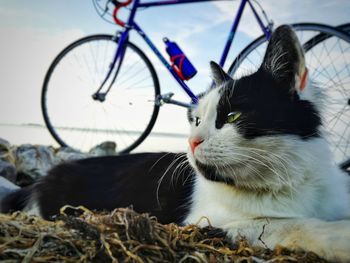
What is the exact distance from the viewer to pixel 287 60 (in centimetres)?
152

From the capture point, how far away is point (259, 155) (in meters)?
1.40

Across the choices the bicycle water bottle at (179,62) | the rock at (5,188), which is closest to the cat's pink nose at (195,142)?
the rock at (5,188)

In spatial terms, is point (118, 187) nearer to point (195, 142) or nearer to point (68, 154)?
point (195, 142)

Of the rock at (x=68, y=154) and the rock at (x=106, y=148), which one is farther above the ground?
the rock at (x=106, y=148)

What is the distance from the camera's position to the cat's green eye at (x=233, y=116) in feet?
4.92

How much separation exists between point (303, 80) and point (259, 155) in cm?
36

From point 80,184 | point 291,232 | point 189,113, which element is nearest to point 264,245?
point 291,232

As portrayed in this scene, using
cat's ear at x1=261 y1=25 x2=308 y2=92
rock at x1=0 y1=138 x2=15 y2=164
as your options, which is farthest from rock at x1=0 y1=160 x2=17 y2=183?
cat's ear at x1=261 y1=25 x2=308 y2=92

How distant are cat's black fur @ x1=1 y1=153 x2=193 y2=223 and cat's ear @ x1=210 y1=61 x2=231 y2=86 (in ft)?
1.49

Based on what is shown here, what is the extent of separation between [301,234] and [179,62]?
2879mm

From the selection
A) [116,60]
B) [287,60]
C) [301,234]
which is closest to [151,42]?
[116,60]

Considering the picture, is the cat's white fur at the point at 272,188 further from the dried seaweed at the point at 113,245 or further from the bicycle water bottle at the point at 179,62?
the bicycle water bottle at the point at 179,62

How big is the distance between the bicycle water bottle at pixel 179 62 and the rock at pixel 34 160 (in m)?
1.58

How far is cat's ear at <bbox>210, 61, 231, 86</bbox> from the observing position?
77.9 inches
